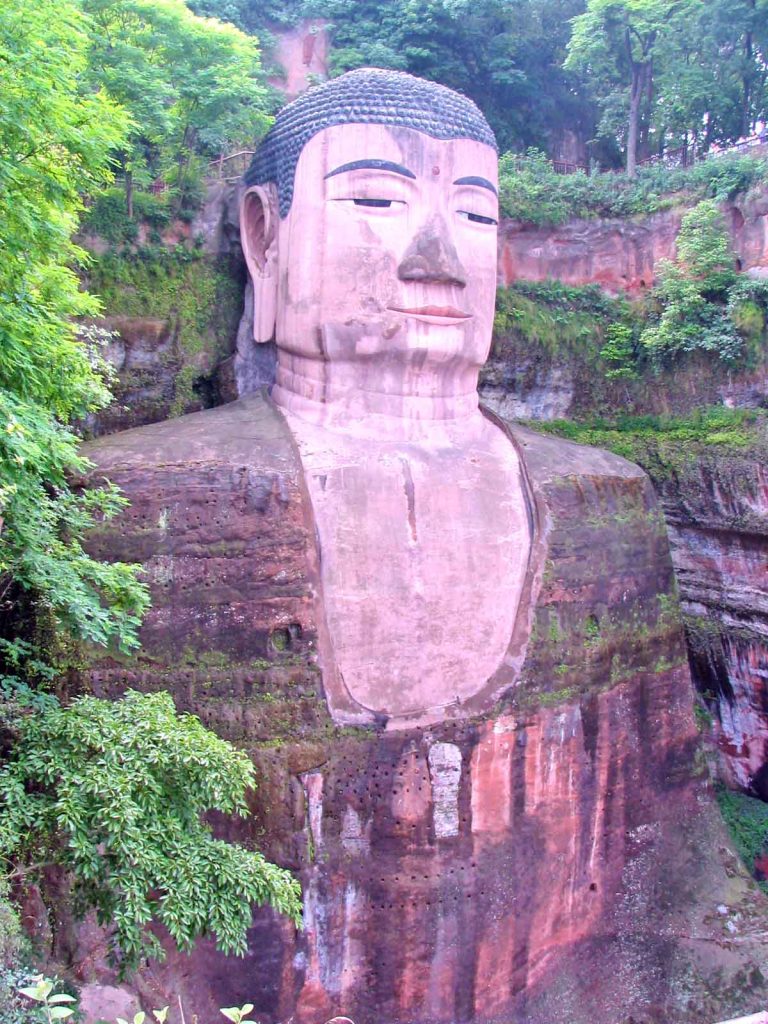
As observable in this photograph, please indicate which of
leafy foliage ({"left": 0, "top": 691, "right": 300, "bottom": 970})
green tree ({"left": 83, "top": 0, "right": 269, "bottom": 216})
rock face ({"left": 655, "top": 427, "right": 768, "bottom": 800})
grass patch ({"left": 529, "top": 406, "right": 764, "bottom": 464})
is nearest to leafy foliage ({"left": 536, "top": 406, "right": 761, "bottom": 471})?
grass patch ({"left": 529, "top": 406, "right": 764, "bottom": 464})

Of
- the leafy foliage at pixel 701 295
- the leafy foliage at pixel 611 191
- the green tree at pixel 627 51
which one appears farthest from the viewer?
the green tree at pixel 627 51

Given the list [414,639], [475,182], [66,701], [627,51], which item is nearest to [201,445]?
[66,701]

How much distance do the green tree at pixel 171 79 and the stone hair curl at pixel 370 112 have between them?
234 cm

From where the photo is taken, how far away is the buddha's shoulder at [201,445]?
8547mm

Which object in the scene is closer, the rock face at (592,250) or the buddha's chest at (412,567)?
the buddha's chest at (412,567)

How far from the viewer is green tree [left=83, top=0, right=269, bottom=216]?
11820 millimetres

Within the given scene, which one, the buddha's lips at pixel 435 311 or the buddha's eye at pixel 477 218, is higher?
the buddha's eye at pixel 477 218

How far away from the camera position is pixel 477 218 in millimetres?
9547

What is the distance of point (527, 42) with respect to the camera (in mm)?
20250

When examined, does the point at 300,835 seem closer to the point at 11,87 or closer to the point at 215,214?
the point at 11,87

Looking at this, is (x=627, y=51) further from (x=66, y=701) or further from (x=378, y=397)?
(x=66, y=701)

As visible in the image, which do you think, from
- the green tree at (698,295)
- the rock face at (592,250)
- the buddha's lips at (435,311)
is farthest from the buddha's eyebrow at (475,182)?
the green tree at (698,295)

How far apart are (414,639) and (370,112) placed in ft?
16.9

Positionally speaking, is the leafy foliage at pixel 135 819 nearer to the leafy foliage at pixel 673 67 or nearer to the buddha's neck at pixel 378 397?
the buddha's neck at pixel 378 397
